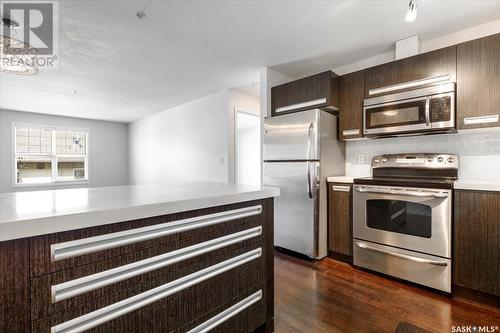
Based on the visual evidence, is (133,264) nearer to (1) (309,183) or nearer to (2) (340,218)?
(1) (309,183)

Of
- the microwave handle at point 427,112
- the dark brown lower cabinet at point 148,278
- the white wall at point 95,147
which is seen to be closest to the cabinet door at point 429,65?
the microwave handle at point 427,112

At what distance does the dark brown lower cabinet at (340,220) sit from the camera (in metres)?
2.62

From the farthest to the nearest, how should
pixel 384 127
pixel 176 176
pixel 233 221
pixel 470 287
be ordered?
pixel 176 176 → pixel 384 127 → pixel 470 287 → pixel 233 221

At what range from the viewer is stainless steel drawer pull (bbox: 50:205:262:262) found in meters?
0.76

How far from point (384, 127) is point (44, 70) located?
4.28 m

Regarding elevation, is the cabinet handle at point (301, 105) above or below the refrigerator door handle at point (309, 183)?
above

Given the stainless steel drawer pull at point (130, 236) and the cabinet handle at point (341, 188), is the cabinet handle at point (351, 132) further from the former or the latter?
the stainless steel drawer pull at point (130, 236)

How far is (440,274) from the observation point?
1.99 meters

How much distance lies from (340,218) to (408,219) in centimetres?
67

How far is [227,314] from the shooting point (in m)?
1.24

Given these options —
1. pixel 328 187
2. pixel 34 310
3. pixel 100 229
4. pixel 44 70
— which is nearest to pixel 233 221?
pixel 100 229

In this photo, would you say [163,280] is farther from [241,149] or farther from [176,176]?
[241,149]

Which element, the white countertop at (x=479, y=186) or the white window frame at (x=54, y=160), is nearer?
the white countertop at (x=479, y=186)

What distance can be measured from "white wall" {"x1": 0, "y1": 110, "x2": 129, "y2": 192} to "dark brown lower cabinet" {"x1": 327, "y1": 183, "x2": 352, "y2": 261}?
6.43 meters
